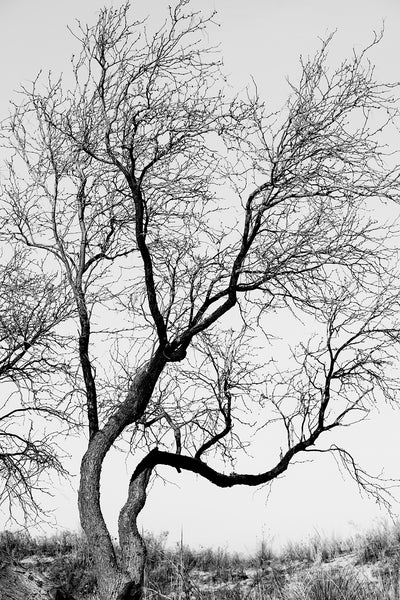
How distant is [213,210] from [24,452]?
4.67 meters

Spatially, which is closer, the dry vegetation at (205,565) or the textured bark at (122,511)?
the textured bark at (122,511)

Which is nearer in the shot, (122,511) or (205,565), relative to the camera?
(122,511)

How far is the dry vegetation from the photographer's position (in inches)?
505

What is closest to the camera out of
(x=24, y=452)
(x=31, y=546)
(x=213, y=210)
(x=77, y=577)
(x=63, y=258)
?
(x=213, y=210)

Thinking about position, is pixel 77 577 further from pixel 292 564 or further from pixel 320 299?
pixel 320 299

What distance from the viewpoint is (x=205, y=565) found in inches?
593

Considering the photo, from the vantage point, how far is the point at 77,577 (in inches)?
558

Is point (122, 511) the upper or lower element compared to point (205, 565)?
lower

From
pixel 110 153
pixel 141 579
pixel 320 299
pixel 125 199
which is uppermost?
pixel 125 199

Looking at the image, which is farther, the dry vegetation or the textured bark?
the dry vegetation

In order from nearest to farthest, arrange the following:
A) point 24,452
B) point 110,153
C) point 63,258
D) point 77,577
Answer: point 110,153 → point 63,258 → point 24,452 → point 77,577

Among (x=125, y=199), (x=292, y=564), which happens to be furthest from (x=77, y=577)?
(x=125, y=199)

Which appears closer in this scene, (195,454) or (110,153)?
(110,153)

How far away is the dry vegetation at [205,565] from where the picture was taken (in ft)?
42.1
